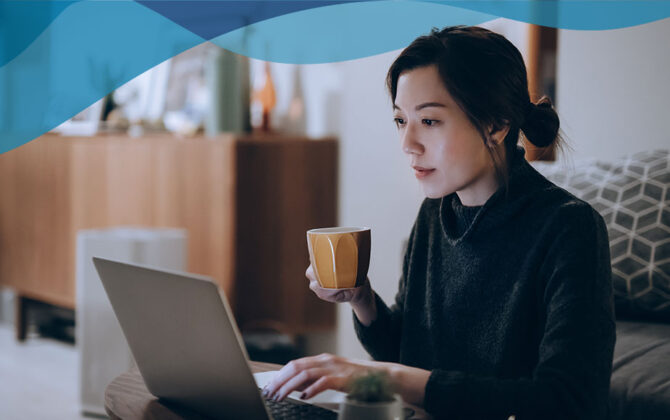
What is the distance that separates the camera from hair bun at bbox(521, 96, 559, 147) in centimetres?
110

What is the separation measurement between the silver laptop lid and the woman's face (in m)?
0.35

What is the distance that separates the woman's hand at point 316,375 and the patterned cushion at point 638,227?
983mm

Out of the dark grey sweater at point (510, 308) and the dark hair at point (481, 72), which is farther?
the dark hair at point (481, 72)

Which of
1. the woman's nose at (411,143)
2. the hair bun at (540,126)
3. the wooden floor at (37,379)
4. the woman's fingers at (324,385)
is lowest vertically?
the wooden floor at (37,379)

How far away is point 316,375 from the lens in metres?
0.83

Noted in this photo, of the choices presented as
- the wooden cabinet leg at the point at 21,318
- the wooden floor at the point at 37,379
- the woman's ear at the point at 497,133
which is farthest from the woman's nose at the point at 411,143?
the wooden cabinet leg at the point at 21,318

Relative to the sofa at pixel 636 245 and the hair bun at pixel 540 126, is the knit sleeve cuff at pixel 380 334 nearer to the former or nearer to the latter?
the hair bun at pixel 540 126

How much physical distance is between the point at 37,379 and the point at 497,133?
2.54m

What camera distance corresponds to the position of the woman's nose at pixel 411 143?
1.04 meters

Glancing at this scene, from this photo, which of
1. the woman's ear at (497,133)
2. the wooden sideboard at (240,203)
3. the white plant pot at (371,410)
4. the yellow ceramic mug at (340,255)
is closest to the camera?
the white plant pot at (371,410)
